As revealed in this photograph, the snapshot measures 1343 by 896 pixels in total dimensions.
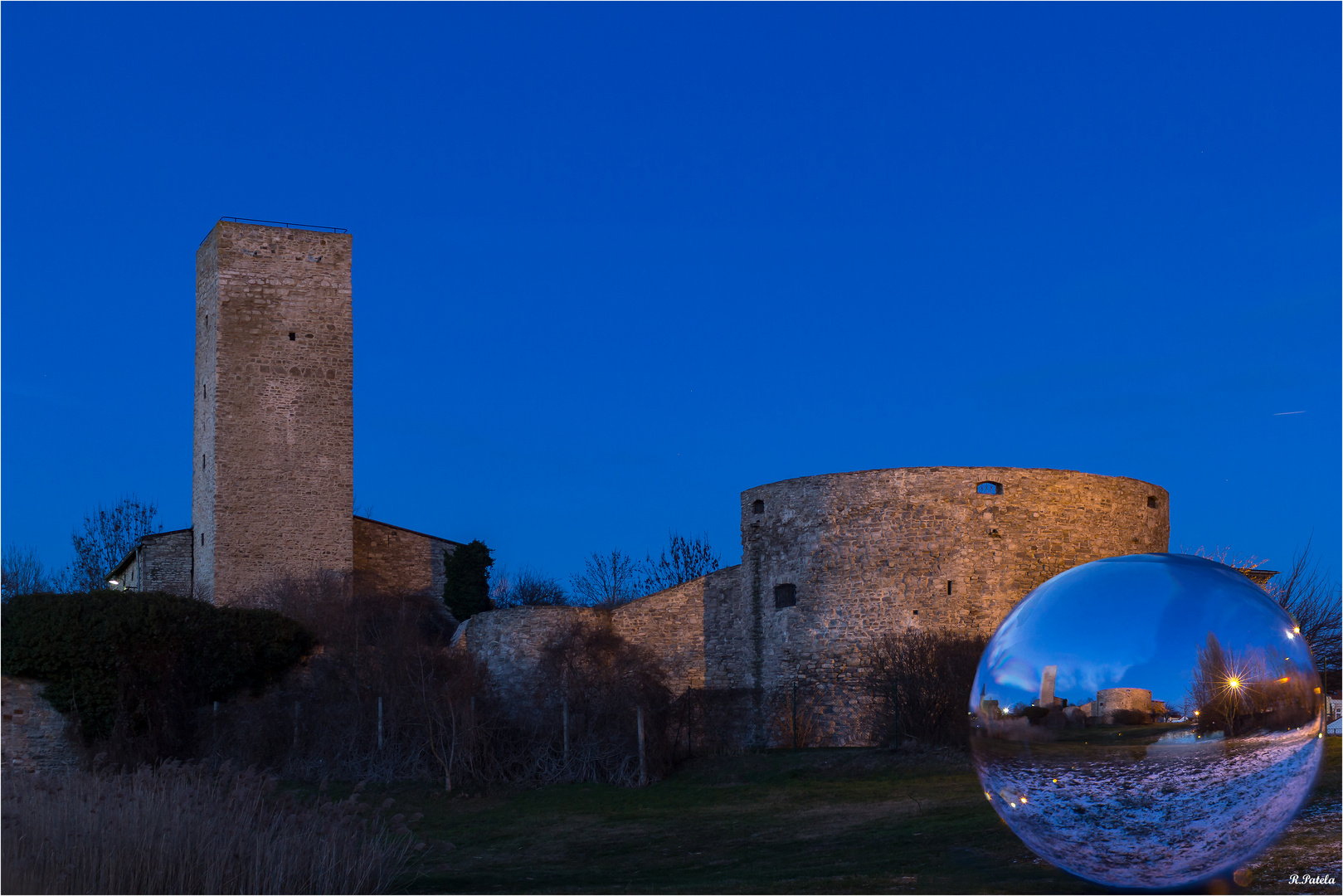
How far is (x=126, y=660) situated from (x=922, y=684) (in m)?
13.2

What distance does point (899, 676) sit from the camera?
2170 centimetres

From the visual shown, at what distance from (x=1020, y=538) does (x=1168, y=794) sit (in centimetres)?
1828

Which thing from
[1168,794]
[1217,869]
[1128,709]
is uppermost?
[1128,709]

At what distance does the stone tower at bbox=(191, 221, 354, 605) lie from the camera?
1287 inches

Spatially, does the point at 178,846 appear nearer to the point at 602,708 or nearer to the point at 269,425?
the point at 602,708

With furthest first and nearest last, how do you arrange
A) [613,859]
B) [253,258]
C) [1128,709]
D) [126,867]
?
[253,258], [613,859], [126,867], [1128,709]

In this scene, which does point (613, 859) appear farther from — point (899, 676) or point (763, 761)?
point (899, 676)

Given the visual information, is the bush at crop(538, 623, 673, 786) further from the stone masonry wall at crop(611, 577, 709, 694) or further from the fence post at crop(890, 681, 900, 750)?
the fence post at crop(890, 681, 900, 750)

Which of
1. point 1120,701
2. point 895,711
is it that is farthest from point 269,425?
point 1120,701

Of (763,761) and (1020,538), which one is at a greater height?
(1020,538)

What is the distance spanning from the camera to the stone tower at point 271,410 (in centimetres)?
3269

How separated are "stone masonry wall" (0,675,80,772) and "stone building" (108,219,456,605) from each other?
11.0 meters

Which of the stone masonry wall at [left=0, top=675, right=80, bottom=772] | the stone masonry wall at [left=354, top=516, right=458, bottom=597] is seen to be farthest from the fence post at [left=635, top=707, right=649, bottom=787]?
the stone masonry wall at [left=354, top=516, right=458, bottom=597]

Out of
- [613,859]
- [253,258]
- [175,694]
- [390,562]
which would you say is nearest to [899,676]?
[613,859]
